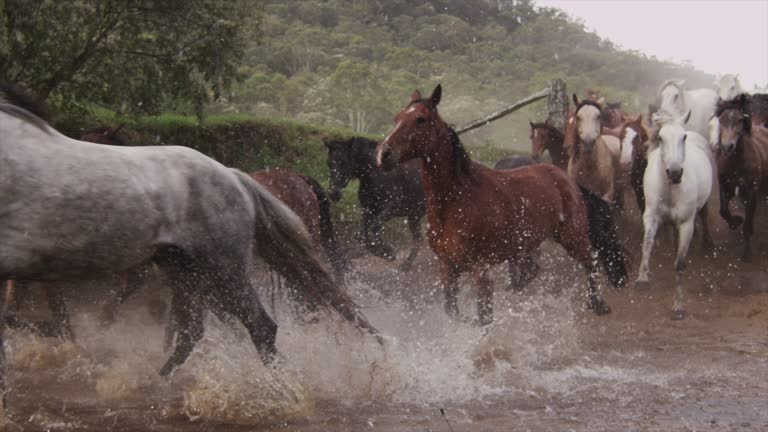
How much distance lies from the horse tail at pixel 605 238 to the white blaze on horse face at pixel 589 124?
1.44m

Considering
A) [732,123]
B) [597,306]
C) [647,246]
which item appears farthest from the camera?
[732,123]

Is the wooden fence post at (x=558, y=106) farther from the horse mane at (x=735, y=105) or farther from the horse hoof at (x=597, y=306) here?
the horse hoof at (x=597, y=306)

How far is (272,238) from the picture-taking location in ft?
16.0

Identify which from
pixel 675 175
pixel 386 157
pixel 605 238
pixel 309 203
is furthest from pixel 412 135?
pixel 675 175

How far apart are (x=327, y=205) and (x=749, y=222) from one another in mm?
5596

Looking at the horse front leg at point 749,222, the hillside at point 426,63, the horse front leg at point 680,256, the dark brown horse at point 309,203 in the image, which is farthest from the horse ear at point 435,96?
the hillside at point 426,63

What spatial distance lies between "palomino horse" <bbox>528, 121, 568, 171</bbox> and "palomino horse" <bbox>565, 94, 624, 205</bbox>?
0.64 metres

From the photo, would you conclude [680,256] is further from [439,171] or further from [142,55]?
[142,55]

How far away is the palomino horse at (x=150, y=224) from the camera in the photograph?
392 centimetres

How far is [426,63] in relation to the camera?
144 ft

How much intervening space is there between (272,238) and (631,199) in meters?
8.73

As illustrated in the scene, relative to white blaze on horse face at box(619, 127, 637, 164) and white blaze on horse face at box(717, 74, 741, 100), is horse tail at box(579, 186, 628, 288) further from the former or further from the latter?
white blaze on horse face at box(717, 74, 741, 100)

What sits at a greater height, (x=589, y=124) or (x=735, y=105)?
(x=735, y=105)

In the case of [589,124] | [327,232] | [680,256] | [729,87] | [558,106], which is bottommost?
[327,232]
